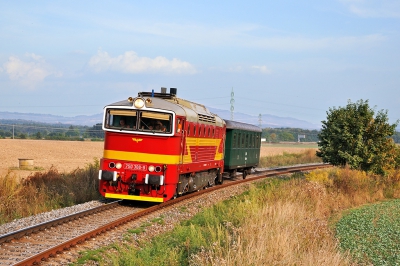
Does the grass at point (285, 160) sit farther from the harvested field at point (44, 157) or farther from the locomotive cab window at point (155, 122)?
the locomotive cab window at point (155, 122)

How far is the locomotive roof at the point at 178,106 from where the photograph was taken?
16016 millimetres

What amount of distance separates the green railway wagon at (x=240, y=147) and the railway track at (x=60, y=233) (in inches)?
397

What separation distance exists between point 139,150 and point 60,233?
4510mm

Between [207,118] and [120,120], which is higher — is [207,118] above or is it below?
above

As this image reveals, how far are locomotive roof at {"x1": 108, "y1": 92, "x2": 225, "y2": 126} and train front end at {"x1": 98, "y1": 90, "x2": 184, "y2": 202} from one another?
78mm

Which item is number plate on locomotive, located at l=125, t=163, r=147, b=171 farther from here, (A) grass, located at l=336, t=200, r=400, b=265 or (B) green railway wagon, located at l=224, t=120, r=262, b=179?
(B) green railway wagon, located at l=224, t=120, r=262, b=179

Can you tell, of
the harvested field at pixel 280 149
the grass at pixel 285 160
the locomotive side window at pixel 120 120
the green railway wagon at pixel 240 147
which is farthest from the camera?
the harvested field at pixel 280 149

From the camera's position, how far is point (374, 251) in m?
13.0

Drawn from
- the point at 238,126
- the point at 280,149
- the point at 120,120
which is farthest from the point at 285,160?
the point at 120,120

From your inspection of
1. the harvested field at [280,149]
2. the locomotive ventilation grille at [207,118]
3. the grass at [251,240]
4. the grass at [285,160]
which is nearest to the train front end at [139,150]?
the grass at [251,240]

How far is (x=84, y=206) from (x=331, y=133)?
1491 cm

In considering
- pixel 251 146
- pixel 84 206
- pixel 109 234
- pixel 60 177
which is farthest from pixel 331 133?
pixel 109 234

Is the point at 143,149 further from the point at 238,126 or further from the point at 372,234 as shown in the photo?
the point at 238,126

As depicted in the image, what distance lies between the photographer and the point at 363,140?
1037 inches
